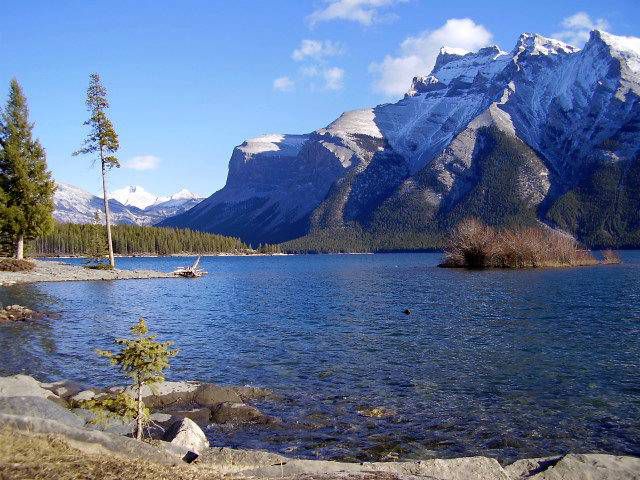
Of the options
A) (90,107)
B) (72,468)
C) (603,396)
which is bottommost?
(603,396)

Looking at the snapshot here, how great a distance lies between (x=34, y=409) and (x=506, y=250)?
10283cm

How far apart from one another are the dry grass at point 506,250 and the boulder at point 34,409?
100813 millimetres

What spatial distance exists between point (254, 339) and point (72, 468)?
24522 mm

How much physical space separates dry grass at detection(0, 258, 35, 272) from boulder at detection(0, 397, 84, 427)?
5947 cm

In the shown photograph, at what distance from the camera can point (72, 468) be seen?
8.67m

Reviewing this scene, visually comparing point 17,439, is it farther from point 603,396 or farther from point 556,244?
point 556,244

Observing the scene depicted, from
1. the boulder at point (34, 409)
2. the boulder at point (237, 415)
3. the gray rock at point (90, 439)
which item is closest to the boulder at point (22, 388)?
the boulder at point (34, 409)

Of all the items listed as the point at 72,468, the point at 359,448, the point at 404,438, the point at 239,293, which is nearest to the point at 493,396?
the point at 404,438

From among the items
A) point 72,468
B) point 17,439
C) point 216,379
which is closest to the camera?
point 72,468

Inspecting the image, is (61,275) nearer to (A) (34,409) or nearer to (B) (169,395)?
(B) (169,395)

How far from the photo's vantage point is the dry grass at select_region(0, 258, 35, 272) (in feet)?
211

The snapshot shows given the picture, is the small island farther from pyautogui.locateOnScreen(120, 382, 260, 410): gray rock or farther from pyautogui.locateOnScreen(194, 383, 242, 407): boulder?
pyautogui.locateOnScreen(194, 383, 242, 407): boulder

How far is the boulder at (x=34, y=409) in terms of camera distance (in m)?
12.2

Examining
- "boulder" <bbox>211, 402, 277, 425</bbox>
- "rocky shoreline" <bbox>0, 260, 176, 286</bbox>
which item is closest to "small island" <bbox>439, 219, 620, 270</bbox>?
"rocky shoreline" <bbox>0, 260, 176, 286</bbox>
